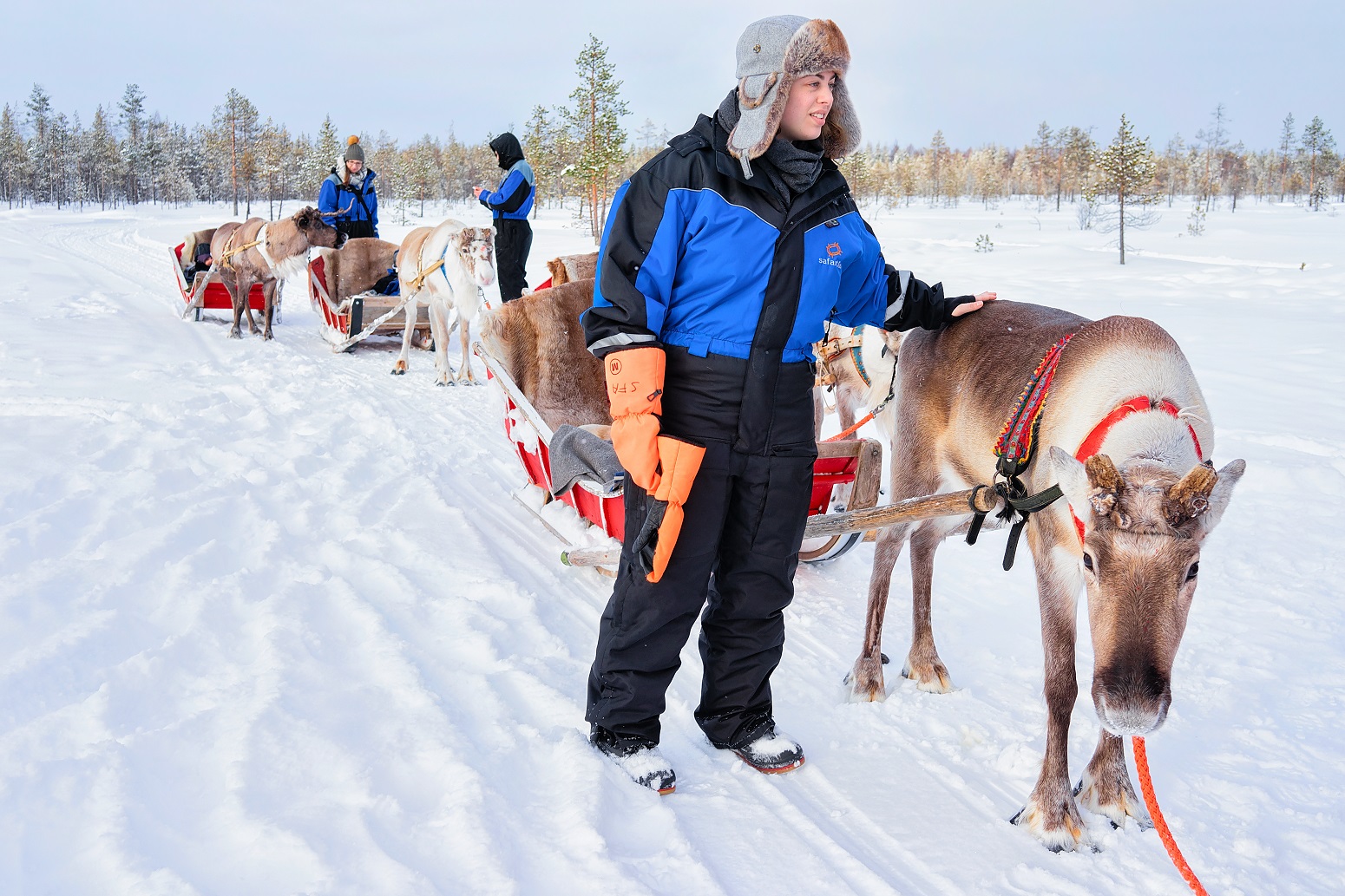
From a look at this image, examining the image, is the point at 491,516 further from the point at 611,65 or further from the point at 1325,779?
the point at 611,65

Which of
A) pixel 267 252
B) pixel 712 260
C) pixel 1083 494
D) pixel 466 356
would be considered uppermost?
pixel 267 252

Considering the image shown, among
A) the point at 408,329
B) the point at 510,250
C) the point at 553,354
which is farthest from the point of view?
the point at 510,250

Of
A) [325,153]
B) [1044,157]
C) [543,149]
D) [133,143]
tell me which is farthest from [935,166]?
[133,143]

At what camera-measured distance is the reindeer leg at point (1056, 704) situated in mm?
2365

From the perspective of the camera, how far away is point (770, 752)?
262 cm

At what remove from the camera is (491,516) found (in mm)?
4730

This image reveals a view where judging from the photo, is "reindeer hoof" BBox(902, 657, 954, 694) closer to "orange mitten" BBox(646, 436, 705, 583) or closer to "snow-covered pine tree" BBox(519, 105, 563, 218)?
"orange mitten" BBox(646, 436, 705, 583)

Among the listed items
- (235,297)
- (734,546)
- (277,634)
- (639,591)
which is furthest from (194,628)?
(235,297)

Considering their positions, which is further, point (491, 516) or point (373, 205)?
point (373, 205)

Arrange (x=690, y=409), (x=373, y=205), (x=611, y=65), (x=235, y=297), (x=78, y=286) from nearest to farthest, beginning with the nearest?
(x=690, y=409) → (x=235, y=297) → (x=373, y=205) → (x=78, y=286) → (x=611, y=65)

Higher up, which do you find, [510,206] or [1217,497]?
[510,206]

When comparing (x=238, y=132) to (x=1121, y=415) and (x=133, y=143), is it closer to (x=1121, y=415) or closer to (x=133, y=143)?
(x=133, y=143)

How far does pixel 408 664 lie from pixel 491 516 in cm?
195

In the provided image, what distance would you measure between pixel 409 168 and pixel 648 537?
69320 millimetres
